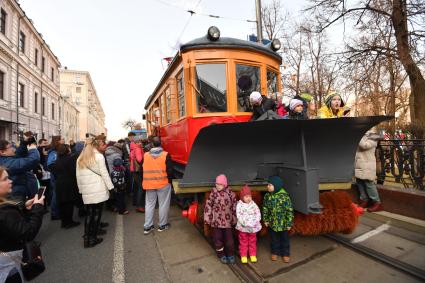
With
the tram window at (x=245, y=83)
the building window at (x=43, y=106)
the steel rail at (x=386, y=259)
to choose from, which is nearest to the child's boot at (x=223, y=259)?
the steel rail at (x=386, y=259)

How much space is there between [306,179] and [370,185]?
2637 millimetres

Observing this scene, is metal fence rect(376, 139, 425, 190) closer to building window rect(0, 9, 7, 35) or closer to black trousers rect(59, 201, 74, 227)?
black trousers rect(59, 201, 74, 227)

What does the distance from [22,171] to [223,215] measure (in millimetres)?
3385

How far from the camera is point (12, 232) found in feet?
5.73

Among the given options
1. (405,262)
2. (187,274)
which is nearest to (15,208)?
(187,274)

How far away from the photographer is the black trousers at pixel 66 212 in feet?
16.0

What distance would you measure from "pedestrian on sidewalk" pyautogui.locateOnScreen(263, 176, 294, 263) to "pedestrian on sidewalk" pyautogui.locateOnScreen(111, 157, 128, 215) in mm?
3555

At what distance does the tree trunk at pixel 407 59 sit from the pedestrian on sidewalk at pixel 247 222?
340 inches

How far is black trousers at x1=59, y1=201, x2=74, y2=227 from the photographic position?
488 cm

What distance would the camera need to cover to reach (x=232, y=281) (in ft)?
9.34

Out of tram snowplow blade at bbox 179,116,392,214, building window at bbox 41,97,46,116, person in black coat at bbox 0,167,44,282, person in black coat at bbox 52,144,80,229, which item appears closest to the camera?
person in black coat at bbox 0,167,44,282

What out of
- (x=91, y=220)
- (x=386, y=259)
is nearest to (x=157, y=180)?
(x=91, y=220)

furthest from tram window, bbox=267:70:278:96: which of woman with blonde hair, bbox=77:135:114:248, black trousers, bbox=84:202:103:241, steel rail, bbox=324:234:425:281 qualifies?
black trousers, bbox=84:202:103:241

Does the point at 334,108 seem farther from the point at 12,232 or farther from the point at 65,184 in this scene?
the point at 65,184
